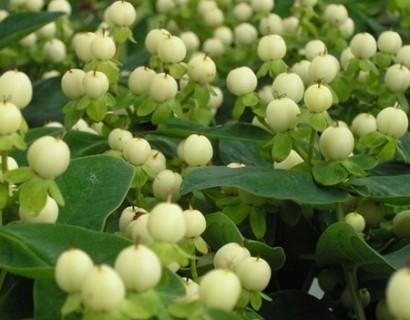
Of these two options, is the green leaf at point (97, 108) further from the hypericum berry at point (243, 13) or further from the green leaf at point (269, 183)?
the hypericum berry at point (243, 13)

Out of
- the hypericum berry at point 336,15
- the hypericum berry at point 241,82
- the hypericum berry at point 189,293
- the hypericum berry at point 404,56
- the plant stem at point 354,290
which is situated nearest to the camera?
the hypericum berry at point 189,293

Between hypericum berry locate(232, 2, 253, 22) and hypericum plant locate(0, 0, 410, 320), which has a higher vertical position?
hypericum plant locate(0, 0, 410, 320)

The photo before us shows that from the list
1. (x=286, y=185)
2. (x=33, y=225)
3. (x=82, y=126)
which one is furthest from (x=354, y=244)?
(x=82, y=126)

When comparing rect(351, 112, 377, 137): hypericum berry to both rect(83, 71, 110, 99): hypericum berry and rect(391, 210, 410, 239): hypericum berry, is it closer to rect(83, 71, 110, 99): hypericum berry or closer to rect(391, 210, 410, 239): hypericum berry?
rect(391, 210, 410, 239): hypericum berry

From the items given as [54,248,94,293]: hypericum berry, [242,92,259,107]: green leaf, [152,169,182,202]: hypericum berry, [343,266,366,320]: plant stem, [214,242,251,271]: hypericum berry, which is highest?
[54,248,94,293]: hypericum berry

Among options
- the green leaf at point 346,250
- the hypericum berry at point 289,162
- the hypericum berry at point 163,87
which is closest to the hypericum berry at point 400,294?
the green leaf at point 346,250

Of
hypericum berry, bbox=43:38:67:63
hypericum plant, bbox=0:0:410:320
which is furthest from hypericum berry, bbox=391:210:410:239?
hypericum berry, bbox=43:38:67:63

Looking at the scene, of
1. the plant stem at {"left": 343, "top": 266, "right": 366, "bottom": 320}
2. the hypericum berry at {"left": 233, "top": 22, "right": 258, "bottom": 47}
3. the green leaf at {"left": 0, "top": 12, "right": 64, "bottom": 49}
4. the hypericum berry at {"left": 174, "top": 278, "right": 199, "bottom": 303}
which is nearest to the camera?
the hypericum berry at {"left": 174, "top": 278, "right": 199, "bottom": 303}

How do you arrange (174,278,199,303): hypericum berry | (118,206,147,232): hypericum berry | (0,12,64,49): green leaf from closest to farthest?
(174,278,199,303): hypericum berry → (118,206,147,232): hypericum berry → (0,12,64,49): green leaf
